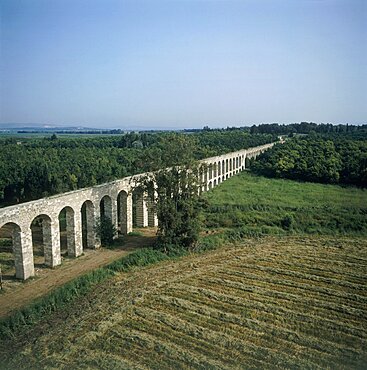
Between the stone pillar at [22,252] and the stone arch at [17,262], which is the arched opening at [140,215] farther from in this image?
the stone pillar at [22,252]

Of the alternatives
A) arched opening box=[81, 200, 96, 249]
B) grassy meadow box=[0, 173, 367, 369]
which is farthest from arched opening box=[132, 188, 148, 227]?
grassy meadow box=[0, 173, 367, 369]

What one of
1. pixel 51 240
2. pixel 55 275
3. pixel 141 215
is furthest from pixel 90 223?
pixel 141 215

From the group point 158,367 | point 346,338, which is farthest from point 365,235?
point 158,367

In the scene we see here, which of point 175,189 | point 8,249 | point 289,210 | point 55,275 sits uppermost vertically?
point 175,189

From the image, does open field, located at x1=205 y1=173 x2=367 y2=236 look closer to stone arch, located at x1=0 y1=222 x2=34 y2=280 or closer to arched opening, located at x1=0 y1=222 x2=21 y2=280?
arched opening, located at x1=0 y1=222 x2=21 y2=280

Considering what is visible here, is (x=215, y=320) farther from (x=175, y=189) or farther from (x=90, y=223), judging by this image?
(x=90, y=223)

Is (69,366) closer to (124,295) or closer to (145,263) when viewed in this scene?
(124,295)
